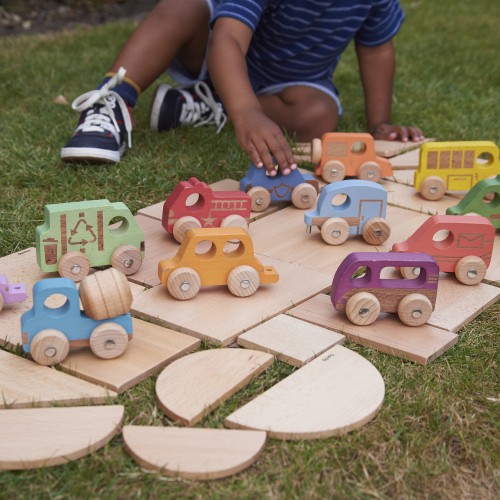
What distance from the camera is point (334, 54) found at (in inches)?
99.7

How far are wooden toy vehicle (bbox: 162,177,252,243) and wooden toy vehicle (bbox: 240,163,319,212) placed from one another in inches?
7.2

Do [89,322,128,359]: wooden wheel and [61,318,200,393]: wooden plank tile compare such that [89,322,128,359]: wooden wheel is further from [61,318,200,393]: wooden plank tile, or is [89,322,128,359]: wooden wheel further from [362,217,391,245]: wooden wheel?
[362,217,391,245]: wooden wheel

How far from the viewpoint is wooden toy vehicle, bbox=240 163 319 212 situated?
6.36ft

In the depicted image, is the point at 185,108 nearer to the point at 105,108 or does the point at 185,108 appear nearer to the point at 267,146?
the point at 105,108

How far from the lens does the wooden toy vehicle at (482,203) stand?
1.80 metres

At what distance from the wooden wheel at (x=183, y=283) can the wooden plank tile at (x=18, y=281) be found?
8 centimetres

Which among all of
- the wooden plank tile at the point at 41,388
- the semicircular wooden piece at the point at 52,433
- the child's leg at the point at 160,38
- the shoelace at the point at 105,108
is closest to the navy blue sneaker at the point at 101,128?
the shoelace at the point at 105,108

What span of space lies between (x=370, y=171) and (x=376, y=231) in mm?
435

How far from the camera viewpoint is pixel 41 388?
3.83 feet

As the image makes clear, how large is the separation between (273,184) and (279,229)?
155mm

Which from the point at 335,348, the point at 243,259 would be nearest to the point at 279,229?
the point at 243,259

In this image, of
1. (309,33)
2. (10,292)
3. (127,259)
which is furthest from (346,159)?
(10,292)

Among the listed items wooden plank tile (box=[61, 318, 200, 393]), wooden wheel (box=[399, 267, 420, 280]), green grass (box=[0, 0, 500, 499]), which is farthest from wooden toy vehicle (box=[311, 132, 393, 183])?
wooden plank tile (box=[61, 318, 200, 393])

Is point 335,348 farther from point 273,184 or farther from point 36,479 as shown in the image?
point 273,184
